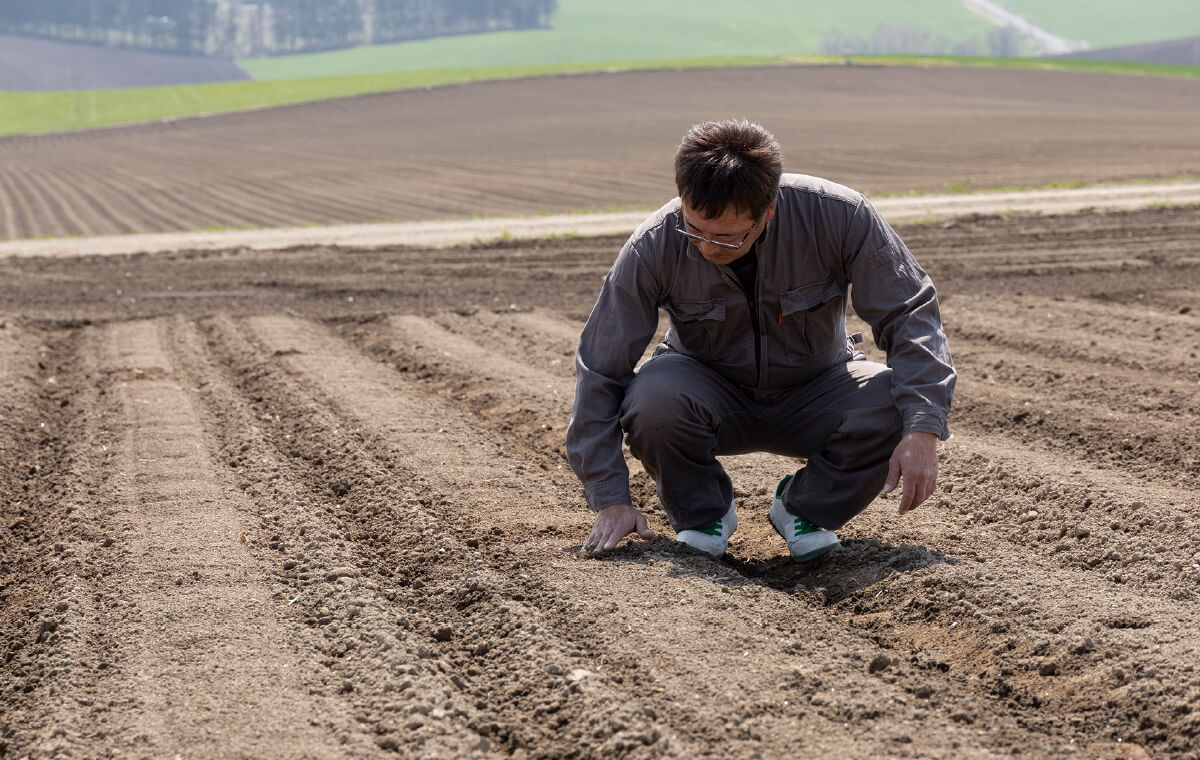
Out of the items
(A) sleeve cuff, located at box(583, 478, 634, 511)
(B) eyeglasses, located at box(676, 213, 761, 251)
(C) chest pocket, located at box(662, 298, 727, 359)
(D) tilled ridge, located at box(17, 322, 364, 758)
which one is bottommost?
(D) tilled ridge, located at box(17, 322, 364, 758)

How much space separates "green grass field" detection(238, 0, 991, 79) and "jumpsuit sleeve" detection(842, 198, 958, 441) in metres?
88.1

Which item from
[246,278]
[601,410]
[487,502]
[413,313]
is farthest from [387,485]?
[246,278]

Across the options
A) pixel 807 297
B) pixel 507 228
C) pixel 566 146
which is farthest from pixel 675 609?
pixel 566 146

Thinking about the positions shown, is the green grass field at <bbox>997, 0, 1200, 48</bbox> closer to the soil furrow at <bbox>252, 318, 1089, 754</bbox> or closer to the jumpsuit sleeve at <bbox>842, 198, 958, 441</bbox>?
the soil furrow at <bbox>252, 318, 1089, 754</bbox>

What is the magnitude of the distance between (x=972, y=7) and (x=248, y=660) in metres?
130

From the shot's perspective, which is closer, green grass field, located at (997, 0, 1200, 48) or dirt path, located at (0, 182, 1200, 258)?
dirt path, located at (0, 182, 1200, 258)

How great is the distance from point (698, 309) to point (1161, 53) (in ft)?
270

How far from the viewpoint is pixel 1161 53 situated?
74500mm

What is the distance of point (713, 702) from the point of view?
9.60 ft

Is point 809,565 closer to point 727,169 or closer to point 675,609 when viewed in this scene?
point 675,609

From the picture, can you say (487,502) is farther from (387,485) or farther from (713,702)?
(713,702)

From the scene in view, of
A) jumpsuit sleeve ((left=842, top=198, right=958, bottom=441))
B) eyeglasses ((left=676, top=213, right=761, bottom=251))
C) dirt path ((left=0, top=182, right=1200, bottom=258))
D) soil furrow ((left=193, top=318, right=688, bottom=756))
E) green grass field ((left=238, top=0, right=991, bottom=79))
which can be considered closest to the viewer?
soil furrow ((left=193, top=318, right=688, bottom=756))

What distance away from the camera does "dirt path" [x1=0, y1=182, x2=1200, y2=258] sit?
47.8 ft

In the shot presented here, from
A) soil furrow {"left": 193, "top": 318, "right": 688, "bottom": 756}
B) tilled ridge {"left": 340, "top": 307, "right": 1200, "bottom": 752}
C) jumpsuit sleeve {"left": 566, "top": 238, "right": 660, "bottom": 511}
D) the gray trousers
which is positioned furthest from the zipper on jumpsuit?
soil furrow {"left": 193, "top": 318, "right": 688, "bottom": 756}
